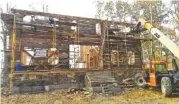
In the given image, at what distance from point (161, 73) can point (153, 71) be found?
628 millimetres

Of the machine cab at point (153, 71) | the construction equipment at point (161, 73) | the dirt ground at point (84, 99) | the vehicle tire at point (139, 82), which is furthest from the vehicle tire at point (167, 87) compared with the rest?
the vehicle tire at point (139, 82)

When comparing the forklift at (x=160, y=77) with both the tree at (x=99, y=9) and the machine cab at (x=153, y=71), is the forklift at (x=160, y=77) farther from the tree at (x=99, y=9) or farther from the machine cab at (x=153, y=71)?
the tree at (x=99, y=9)

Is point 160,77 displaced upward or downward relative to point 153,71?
downward

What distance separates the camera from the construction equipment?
14.3 m

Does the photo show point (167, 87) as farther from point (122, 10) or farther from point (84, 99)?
point (122, 10)

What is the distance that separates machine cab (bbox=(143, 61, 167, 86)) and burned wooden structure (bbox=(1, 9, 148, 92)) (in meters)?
2.83

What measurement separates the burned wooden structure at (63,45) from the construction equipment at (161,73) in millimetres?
2831

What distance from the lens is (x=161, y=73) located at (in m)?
16.3

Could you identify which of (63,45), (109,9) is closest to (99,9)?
(109,9)

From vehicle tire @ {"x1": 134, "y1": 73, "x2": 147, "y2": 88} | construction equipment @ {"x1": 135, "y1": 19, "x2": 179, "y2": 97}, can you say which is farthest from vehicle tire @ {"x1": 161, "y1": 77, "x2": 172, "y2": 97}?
vehicle tire @ {"x1": 134, "y1": 73, "x2": 147, "y2": 88}

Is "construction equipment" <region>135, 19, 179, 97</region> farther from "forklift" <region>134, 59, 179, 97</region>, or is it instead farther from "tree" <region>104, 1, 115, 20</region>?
"tree" <region>104, 1, 115, 20</region>

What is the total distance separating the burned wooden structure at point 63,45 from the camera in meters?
17.0

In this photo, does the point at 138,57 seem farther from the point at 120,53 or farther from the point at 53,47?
the point at 53,47

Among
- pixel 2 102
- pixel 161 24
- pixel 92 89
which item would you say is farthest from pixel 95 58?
pixel 161 24
